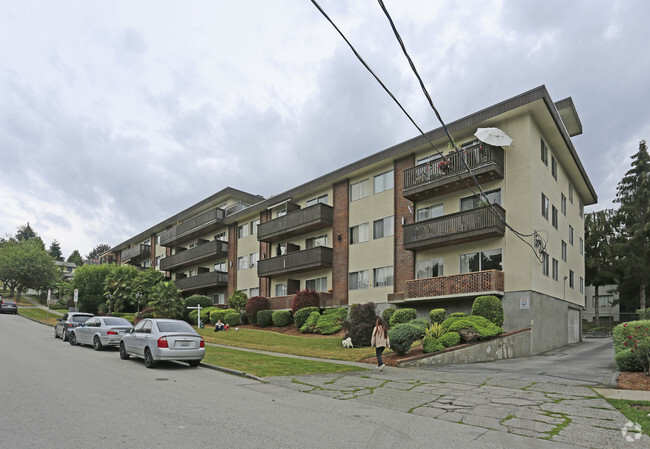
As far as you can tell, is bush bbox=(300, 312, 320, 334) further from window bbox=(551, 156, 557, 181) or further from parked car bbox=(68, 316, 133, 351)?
window bbox=(551, 156, 557, 181)

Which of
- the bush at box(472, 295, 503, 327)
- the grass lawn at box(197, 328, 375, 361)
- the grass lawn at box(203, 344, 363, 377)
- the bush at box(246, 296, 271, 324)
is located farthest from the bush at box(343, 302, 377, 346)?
the bush at box(246, 296, 271, 324)

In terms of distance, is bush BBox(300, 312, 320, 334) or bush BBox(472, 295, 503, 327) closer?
bush BBox(472, 295, 503, 327)

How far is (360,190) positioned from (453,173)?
860cm

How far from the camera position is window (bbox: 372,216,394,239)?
2818 cm

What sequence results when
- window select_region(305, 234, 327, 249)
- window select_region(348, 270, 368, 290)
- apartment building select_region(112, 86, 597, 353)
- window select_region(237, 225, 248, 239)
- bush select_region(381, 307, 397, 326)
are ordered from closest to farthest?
apartment building select_region(112, 86, 597, 353)
bush select_region(381, 307, 397, 326)
window select_region(348, 270, 368, 290)
window select_region(305, 234, 327, 249)
window select_region(237, 225, 248, 239)

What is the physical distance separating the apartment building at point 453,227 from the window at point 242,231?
2.05 meters

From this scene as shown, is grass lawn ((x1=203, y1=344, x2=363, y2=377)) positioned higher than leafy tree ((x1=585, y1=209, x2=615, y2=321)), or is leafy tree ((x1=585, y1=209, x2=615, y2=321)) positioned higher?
leafy tree ((x1=585, y1=209, x2=615, y2=321))

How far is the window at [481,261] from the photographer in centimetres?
2244

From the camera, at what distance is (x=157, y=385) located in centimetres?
1151

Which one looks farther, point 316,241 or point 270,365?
point 316,241

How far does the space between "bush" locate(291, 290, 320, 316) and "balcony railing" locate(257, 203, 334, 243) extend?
461 cm

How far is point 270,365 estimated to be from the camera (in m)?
15.4

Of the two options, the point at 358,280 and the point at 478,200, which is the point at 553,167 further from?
the point at 358,280

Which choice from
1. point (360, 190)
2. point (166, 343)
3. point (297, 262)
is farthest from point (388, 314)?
point (166, 343)
